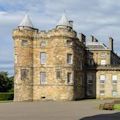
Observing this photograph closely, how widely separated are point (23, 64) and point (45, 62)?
13.2 ft

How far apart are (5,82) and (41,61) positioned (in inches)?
1032

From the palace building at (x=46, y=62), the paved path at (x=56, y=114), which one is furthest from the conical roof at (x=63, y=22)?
the paved path at (x=56, y=114)

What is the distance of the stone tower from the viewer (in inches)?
2736

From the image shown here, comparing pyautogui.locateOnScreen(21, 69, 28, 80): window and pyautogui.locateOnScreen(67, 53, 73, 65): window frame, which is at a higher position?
pyautogui.locateOnScreen(67, 53, 73, 65): window frame

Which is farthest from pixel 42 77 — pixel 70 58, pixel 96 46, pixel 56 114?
pixel 56 114

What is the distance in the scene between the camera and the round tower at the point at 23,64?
69.2 meters

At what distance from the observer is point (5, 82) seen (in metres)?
95.6

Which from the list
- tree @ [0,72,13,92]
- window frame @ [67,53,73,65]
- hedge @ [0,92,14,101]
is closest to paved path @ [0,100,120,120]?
window frame @ [67,53,73,65]

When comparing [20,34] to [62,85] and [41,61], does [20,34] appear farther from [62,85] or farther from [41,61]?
[62,85]

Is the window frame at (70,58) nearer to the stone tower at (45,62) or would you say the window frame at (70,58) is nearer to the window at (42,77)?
the stone tower at (45,62)

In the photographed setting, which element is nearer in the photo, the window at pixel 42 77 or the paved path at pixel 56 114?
the paved path at pixel 56 114

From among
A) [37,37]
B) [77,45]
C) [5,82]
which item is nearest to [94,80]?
[77,45]

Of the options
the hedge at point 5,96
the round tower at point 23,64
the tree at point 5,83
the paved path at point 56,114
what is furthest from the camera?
the tree at point 5,83

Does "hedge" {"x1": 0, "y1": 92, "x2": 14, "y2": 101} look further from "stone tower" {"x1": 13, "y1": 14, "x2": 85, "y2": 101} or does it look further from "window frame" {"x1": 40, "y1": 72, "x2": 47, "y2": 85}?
"window frame" {"x1": 40, "y1": 72, "x2": 47, "y2": 85}
